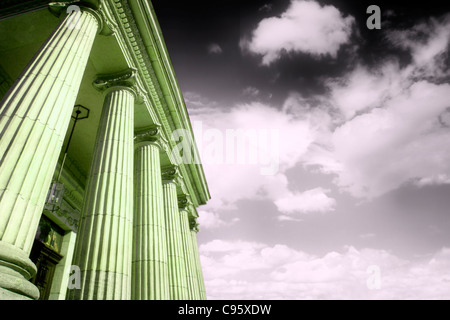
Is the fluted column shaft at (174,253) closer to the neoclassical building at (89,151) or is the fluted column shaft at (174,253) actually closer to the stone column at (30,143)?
the neoclassical building at (89,151)

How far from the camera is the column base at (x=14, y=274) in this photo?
515 centimetres

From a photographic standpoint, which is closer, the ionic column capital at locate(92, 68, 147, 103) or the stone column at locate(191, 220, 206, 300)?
the ionic column capital at locate(92, 68, 147, 103)

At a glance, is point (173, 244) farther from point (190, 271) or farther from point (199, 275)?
point (199, 275)

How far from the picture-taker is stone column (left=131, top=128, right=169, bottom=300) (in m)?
13.9

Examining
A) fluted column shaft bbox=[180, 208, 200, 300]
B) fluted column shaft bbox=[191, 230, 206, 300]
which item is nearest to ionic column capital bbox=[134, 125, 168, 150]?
fluted column shaft bbox=[180, 208, 200, 300]

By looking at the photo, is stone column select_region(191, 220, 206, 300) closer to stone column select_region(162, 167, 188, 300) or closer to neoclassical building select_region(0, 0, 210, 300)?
neoclassical building select_region(0, 0, 210, 300)

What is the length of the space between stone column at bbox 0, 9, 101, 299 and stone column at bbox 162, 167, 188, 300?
13.3 m

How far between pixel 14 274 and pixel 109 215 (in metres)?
5.05

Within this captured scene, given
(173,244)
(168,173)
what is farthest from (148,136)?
(173,244)

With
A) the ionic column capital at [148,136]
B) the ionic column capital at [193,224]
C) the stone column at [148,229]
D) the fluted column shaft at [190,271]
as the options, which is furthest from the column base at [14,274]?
the ionic column capital at [193,224]

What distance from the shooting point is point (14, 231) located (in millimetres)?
6012

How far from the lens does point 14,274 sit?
5.55 metres
